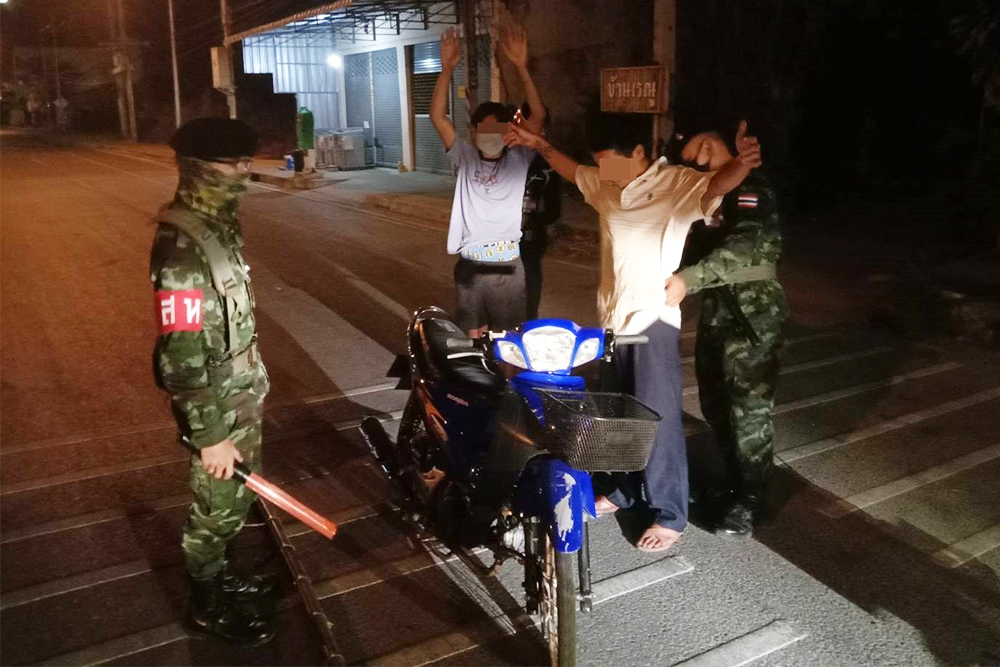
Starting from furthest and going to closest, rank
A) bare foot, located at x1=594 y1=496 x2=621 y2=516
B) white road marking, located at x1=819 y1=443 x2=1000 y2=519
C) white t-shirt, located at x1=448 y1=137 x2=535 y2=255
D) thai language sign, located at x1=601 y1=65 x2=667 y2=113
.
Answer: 1. thai language sign, located at x1=601 y1=65 x2=667 y2=113
2. white t-shirt, located at x1=448 y1=137 x2=535 y2=255
3. white road marking, located at x1=819 y1=443 x2=1000 y2=519
4. bare foot, located at x1=594 y1=496 x2=621 y2=516

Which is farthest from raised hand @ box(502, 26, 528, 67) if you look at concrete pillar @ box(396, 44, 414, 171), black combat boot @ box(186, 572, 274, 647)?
concrete pillar @ box(396, 44, 414, 171)

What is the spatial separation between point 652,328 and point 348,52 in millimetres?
24758

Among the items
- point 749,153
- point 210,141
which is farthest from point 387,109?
point 210,141

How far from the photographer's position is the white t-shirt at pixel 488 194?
491 centimetres

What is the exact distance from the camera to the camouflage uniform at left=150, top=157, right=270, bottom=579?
2889 mm

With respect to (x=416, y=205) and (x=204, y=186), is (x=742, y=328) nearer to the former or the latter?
(x=204, y=186)

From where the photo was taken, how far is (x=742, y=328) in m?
4.07

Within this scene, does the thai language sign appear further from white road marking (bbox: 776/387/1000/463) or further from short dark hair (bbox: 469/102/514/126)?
short dark hair (bbox: 469/102/514/126)

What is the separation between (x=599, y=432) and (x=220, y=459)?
1.29 meters

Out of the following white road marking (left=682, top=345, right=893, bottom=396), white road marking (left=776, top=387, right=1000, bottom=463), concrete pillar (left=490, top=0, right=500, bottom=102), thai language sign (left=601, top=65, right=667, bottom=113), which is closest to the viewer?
white road marking (left=776, top=387, right=1000, bottom=463)

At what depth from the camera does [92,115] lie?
179 ft

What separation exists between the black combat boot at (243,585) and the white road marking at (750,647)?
5.43 feet

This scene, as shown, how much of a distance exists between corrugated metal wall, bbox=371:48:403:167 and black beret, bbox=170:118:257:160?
21.2m

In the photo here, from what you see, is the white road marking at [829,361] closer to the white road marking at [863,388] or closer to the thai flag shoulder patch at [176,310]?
the white road marking at [863,388]
